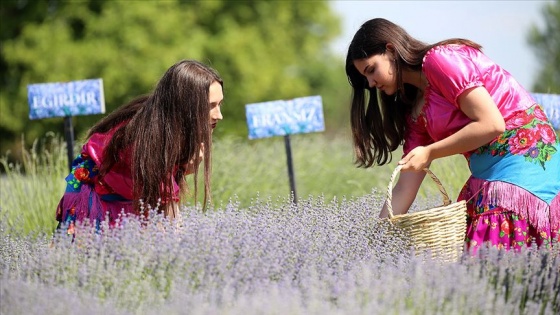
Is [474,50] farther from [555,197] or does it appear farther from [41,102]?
[41,102]

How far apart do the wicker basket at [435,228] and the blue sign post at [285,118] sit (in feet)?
11.9

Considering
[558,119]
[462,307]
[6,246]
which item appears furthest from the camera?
[558,119]

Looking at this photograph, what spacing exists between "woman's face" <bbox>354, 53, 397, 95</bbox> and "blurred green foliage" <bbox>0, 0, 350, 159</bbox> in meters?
13.2

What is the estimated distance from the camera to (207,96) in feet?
12.0

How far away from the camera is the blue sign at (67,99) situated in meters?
6.52

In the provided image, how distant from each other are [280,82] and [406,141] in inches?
657

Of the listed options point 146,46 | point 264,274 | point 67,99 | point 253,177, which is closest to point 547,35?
point 146,46

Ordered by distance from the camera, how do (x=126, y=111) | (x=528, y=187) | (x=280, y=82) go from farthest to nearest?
(x=280, y=82) → (x=126, y=111) → (x=528, y=187)

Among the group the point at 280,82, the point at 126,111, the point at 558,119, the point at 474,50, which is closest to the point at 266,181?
the point at 558,119

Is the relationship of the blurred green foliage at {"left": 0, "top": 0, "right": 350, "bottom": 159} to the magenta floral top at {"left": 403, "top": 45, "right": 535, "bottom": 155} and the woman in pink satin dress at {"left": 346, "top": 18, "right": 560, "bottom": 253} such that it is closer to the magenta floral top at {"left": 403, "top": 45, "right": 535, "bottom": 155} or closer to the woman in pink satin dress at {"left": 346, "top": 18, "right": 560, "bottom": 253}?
the woman in pink satin dress at {"left": 346, "top": 18, "right": 560, "bottom": 253}

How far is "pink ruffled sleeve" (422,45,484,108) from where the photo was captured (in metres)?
3.08

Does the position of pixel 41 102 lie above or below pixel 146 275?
above

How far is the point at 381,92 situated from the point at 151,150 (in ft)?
2.93

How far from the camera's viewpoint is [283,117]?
6844 mm
